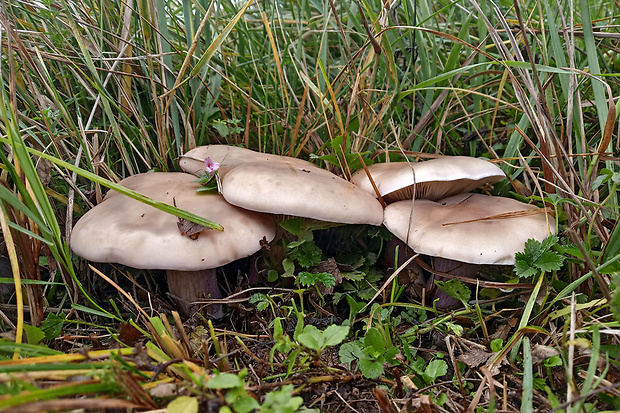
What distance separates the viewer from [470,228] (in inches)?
66.8

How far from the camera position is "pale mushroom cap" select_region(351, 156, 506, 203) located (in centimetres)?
176

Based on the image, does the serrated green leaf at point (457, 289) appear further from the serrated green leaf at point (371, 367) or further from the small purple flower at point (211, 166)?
the small purple flower at point (211, 166)

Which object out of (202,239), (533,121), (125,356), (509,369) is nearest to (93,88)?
(202,239)

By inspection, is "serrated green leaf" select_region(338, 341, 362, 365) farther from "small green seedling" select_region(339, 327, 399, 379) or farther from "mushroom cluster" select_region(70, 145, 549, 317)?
"mushroom cluster" select_region(70, 145, 549, 317)

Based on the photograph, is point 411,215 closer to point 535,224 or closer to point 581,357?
point 535,224

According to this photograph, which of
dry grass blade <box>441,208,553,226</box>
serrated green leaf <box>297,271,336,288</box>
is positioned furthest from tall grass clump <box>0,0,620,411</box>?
serrated green leaf <box>297,271,336,288</box>

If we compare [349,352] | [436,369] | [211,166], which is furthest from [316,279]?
[211,166]

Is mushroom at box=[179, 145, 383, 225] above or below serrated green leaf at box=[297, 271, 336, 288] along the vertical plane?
above

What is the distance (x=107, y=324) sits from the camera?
5.82 feet

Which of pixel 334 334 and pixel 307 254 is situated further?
pixel 307 254

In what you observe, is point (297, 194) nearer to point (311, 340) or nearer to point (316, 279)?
point (316, 279)

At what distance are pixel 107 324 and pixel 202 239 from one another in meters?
0.63

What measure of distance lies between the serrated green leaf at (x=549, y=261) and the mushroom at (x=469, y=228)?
0.29ft

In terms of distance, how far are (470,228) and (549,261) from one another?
0.31 meters
